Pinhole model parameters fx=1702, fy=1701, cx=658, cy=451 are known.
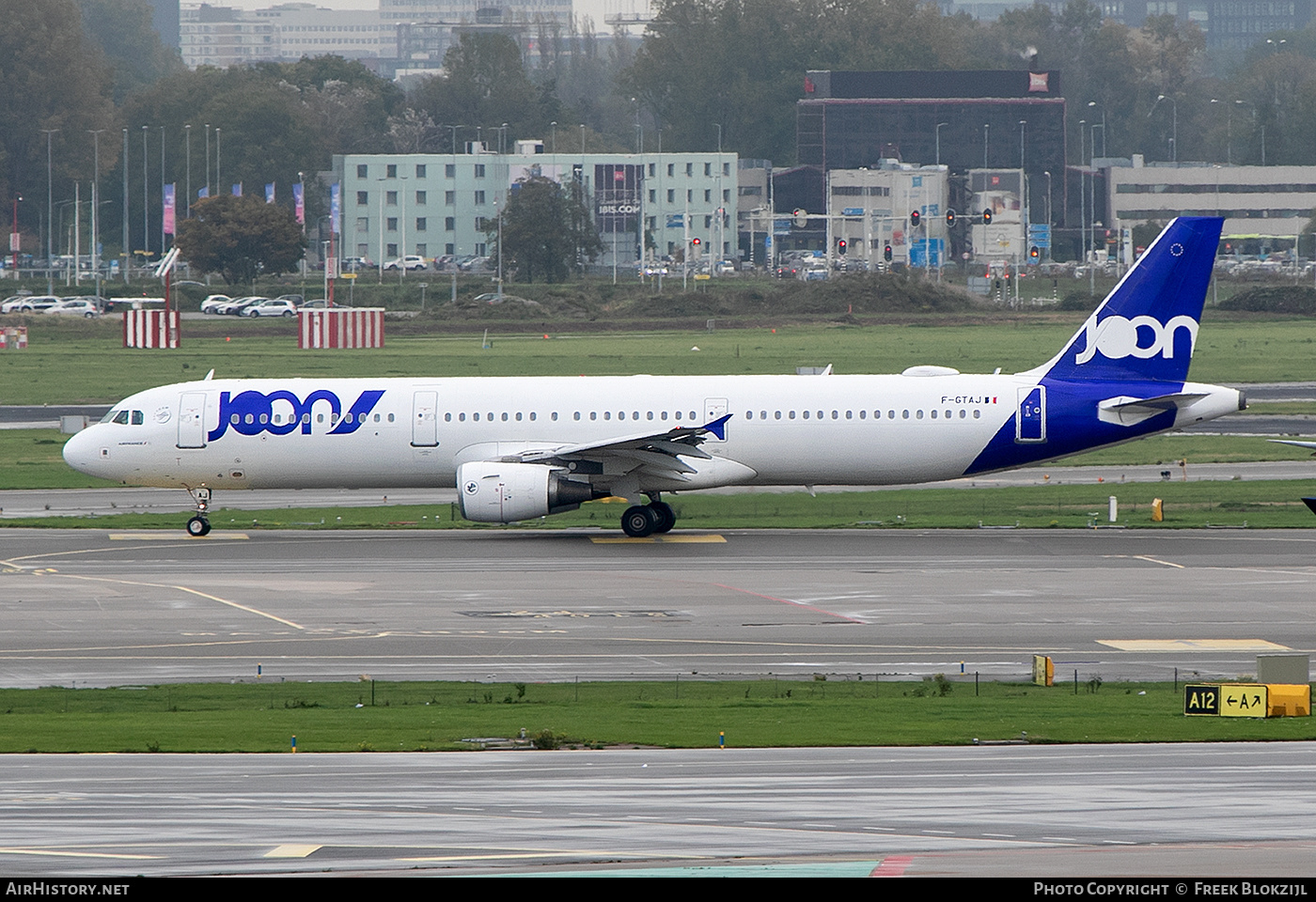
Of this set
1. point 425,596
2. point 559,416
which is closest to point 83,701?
point 425,596

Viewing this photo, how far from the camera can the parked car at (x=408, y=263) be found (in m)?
166

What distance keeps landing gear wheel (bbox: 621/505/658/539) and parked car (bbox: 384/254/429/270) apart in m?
122

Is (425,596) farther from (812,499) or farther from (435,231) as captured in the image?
(435,231)

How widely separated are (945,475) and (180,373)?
51562mm

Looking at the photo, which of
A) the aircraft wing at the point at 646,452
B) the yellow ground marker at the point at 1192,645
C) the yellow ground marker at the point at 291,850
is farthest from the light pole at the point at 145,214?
the yellow ground marker at the point at 291,850

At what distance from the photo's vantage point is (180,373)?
83562 mm

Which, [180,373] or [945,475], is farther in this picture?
[180,373]

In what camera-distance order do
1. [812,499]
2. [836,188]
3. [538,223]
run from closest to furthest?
[812,499]
[538,223]
[836,188]

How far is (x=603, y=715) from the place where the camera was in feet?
77.2

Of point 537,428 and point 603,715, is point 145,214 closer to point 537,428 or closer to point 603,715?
point 537,428

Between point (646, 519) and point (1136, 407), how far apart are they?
12128 millimetres

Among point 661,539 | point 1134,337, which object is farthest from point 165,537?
point 1134,337

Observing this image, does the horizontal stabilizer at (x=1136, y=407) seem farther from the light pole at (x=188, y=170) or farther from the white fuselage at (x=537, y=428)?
the light pole at (x=188, y=170)

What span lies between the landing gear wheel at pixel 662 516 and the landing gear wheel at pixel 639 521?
0.09 meters
